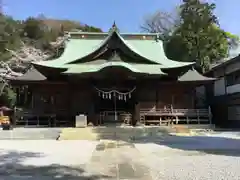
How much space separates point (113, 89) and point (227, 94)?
9.25m

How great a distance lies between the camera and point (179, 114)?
67.7ft

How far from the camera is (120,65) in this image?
19.9m

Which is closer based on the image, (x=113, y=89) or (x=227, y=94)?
(x=113, y=89)

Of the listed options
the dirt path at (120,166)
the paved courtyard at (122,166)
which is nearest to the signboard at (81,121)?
the paved courtyard at (122,166)

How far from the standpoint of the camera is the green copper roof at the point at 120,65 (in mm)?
20078

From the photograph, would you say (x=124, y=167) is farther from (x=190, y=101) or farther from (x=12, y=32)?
(x=12, y=32)

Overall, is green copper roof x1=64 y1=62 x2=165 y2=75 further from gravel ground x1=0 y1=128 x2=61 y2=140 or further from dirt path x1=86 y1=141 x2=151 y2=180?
dirt path x1=86 y1=141 x2=151 y2=180

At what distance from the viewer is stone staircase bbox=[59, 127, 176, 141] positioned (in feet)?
52.0

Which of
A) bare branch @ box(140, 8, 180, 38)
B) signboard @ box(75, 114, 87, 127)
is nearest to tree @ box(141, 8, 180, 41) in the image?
bare branch @ box(140, 8, 180, 38)

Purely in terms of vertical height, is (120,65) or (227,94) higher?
(120,65)

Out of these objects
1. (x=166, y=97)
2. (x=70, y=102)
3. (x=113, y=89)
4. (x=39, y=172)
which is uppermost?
(x=113, y=89)

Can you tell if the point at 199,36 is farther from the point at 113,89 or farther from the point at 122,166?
the point at 122,166

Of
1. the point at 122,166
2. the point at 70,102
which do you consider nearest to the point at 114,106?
the point at 70,102

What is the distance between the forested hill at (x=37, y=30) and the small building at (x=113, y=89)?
1742 centimetres
